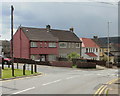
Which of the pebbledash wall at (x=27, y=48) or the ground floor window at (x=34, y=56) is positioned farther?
the ground floor window at (x=34, y=56)

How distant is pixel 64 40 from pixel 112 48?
116 ft

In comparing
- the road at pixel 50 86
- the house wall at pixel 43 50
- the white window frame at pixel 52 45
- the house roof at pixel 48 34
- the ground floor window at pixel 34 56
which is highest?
the house roof at pixel 48 34

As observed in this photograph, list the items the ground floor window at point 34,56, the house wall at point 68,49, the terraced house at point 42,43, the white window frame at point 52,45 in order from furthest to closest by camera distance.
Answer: the house wall at point 68,49 < the white window frame at point 52,45 < the terraced house at point 42,43 < the ground floor window at point 34,56

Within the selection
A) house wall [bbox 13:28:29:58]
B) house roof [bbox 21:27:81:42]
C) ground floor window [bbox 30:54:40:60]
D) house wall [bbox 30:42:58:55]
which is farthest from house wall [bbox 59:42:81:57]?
house wall [bbox 13:28:29:58]

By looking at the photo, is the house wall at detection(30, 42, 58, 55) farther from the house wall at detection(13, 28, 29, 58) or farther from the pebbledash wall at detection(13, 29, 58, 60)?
the house wall at detection(13, 28, 29, 58)

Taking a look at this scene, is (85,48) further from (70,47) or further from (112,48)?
(112,48)

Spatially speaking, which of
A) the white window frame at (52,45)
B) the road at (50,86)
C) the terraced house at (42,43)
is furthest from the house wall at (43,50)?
the road at (50,86)

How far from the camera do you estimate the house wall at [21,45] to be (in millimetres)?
54500

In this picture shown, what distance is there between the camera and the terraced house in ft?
179

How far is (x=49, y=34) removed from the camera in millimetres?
60312

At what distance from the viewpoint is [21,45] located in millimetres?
56188

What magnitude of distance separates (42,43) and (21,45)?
490cm

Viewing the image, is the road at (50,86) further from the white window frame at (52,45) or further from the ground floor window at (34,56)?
the white window frame at (52,45)

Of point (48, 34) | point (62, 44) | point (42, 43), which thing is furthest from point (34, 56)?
point (62, 44)
